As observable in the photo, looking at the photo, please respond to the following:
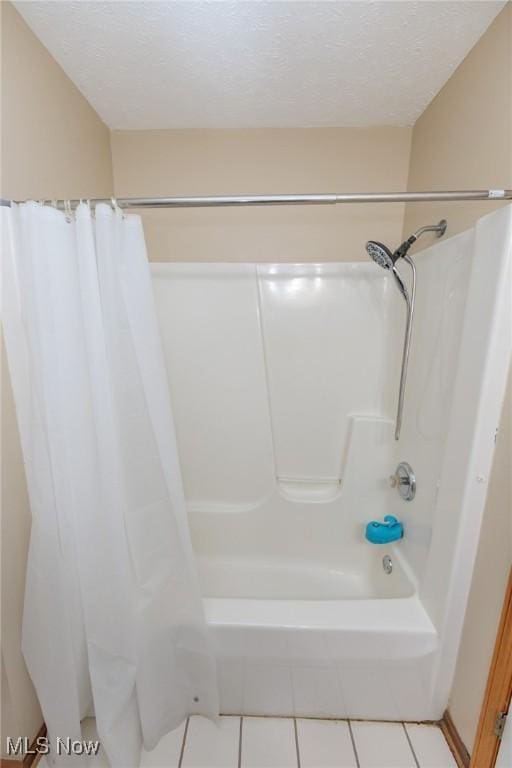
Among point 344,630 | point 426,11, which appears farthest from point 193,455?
point 426,11

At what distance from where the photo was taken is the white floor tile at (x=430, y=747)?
1.11 meters

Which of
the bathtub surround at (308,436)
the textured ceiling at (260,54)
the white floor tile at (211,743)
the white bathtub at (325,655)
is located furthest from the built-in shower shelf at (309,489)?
the textured ceiling at (260,54)

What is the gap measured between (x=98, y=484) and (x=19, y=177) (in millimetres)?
878

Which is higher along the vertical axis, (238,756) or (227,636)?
(227,636)

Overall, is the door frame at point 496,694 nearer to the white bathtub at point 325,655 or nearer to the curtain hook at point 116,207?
the white bathtub at point 325,655

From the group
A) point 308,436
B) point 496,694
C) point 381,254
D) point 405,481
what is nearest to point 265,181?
point 381,254

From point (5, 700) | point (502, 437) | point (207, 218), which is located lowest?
point (5, 700)

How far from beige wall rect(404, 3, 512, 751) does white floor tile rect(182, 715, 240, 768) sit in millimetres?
726

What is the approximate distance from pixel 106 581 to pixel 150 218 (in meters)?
1.49

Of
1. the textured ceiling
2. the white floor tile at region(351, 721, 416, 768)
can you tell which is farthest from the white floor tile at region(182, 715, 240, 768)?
the textured ceiling

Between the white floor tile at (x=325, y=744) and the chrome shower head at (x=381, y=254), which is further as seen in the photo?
the chrome shower head at (x=381, y=254)

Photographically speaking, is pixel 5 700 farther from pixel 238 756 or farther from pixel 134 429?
pixel 134 429

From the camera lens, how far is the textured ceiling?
984mm

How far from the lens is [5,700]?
3.25ft
